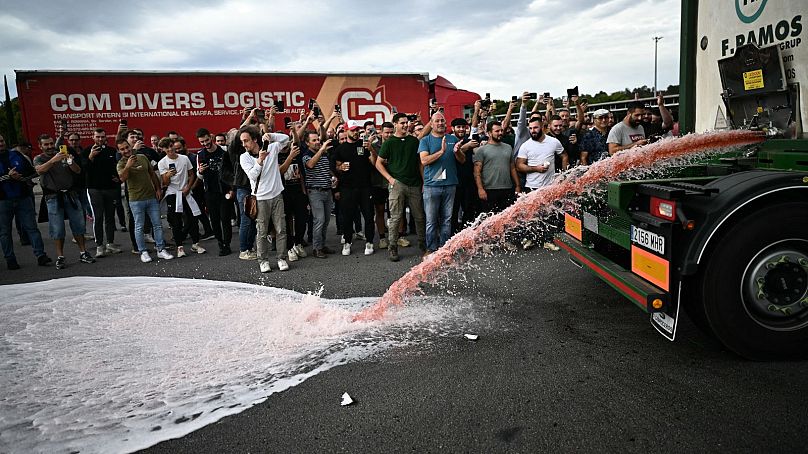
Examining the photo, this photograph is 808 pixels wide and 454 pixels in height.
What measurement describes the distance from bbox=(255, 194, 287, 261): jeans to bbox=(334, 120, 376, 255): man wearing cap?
114 cm

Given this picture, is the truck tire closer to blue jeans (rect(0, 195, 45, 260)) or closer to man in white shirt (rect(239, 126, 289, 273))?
man in white shirt (rect(239, 126, 289, 273))

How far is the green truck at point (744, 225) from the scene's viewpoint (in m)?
3.31

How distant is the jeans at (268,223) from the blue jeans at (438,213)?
2.10 metres

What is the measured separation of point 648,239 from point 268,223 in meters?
5.14

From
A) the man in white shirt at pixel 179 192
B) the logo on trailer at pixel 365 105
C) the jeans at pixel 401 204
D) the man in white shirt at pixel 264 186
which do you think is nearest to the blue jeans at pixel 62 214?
the man in white shirt at pixel 179 192

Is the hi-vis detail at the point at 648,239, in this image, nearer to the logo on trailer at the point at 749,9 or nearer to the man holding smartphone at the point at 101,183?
the logo on trailer at the point at 749,9

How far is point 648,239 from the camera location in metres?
3.54

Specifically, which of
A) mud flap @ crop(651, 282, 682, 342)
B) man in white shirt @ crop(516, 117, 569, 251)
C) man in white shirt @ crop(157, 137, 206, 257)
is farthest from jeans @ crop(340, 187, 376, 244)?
mud flap @ crop(651, 282, 682, 342)

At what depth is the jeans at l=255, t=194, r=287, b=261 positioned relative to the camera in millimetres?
7086

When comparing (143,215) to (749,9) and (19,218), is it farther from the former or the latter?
(749,9)

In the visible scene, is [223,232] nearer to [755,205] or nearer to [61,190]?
[61,190]

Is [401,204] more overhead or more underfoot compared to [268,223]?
more overhead

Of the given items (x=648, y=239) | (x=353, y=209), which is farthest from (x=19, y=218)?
(x=648, y=239)

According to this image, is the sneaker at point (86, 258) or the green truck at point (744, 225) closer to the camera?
the green truck at point (744, 225)
